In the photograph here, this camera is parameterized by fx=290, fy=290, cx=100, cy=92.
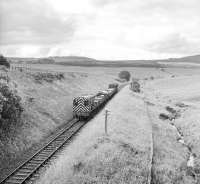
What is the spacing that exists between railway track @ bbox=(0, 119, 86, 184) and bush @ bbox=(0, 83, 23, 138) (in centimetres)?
357

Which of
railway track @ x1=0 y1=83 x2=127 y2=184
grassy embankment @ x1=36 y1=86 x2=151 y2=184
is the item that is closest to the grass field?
grassy embankment @ x1=36 y1=86 x2=151 y2=184

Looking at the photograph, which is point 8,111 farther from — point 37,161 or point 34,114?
point 34,114

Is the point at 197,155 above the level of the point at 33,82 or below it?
below

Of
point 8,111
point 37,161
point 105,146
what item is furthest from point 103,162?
point 8,111

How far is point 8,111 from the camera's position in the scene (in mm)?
25109

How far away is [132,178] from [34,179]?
6.23m

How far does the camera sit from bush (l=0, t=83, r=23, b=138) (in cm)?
2430

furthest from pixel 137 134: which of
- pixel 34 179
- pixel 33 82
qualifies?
pixel 33 82

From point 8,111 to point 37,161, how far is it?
19.2 feet

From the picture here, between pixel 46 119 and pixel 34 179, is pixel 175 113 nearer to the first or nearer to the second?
pixel 46 119

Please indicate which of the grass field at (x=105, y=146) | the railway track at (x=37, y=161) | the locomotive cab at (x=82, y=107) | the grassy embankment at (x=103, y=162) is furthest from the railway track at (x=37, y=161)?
the locomotive cab at (x=82, y=107)

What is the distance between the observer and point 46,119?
33.3 metres

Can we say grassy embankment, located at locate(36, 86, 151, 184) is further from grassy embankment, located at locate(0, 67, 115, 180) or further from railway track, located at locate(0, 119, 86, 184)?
grassy embankment, located at locate(0, 67, 115, 180)

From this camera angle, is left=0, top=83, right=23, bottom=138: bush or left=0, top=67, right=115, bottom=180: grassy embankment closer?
left=0, top=67, right=115, bottom=180: grassy embankment
